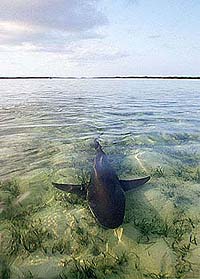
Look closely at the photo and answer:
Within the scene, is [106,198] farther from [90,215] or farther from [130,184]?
[130,184]

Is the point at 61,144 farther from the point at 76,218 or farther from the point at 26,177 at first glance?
the point at 76,218

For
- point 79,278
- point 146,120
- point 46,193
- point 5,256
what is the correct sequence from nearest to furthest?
point 79,278 → point 5,256 → point 46,193 → point 146,120

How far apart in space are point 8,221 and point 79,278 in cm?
175

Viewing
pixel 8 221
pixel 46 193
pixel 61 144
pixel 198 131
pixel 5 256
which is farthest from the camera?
pixel 198 131

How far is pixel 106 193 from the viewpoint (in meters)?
4.71

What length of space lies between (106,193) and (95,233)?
0.76 m

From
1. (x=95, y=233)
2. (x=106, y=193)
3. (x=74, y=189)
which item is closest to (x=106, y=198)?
(x=106, y=193)

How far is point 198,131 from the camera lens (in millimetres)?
10141

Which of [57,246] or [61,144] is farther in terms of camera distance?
[61,144]

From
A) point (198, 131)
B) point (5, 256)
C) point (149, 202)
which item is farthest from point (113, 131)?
point (5, 256)

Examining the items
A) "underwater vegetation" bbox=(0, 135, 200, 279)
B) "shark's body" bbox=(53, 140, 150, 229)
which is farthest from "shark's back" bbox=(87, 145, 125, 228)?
"underwater vegetation" bbox=(0, 135, 200, 279)

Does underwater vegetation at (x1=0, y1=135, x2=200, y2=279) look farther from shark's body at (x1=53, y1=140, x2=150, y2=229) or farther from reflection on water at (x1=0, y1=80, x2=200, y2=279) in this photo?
shark's body at (x1=53, y1=140, x2=150, y2=229)

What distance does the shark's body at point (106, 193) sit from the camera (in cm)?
426

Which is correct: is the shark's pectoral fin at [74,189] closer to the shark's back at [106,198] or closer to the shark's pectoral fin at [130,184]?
the shark's back at [106,198]
